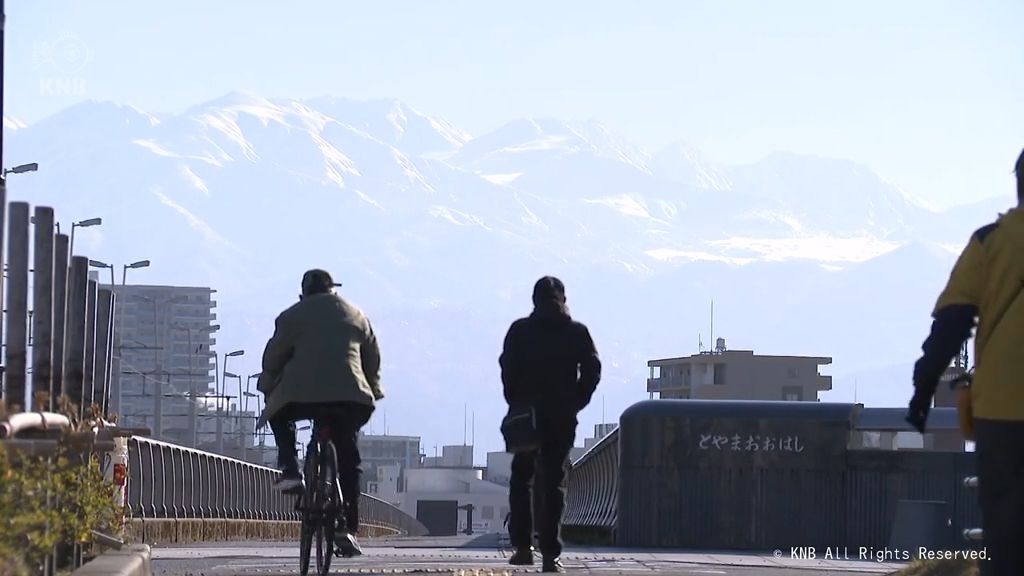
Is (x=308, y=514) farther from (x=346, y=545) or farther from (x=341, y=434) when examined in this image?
(x=341, y=434)

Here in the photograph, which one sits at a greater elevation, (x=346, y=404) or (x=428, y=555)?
(x=346, y=404)

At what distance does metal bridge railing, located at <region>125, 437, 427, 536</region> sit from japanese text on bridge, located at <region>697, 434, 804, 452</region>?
3370 millimetres

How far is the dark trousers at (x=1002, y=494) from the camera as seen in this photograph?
23.4ft

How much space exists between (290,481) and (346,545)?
0.48 metres

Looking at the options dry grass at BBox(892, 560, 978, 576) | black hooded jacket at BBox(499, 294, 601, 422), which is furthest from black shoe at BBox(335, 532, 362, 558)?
dry grass at BBox(892, 560, 978, 576)

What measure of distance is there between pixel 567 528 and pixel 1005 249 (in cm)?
1552

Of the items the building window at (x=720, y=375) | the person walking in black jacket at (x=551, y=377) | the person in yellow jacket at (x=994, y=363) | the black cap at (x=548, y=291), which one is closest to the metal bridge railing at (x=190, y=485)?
the person walking in black jacket at (x=551, y=377)

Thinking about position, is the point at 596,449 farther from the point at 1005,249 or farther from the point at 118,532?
the point at 1005,249

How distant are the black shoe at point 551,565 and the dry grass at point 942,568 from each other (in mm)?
2053

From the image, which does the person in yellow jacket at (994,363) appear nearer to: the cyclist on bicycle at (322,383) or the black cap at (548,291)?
the cyclist on bicycle at (322,383)

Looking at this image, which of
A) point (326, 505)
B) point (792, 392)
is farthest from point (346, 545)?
point (792, 392)

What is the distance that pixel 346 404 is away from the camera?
39.5 ft

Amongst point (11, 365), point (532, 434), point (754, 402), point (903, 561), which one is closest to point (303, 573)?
point (532, 434)

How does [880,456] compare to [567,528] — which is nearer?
[880,456]
